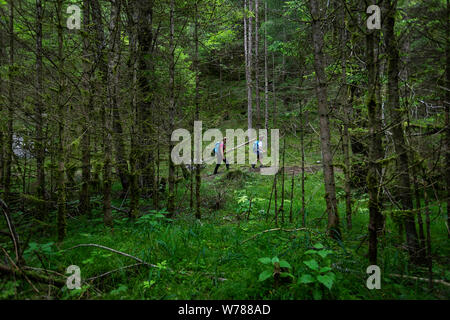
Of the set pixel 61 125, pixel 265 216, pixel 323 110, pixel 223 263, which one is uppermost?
pixel 323 110

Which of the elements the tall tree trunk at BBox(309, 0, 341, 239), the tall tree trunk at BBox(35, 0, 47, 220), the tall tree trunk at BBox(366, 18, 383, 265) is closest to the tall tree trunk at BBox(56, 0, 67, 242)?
the tall tree trunk at BBox(35, 0, 47, 220)

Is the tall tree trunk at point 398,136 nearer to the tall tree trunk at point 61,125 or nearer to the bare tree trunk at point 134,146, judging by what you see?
the bare tree trunk at point 134,146

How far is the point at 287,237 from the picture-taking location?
4.05m

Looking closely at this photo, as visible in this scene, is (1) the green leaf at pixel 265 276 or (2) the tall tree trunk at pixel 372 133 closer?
(1) the green leaf at pixel 265 276

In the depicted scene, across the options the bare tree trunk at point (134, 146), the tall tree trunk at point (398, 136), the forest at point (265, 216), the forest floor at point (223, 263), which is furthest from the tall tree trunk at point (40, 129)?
the tall tree trunk at point (398, 136)

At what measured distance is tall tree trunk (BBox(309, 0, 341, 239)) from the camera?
3.71 metres

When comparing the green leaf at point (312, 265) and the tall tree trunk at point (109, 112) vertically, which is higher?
the tall tree trunk at point (109, 112)

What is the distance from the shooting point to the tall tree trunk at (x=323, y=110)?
12.2 feet

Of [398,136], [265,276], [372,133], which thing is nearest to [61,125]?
[265,276]

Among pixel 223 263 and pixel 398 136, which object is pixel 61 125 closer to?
pixel 223 263

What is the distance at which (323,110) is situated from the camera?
3.78 metres
